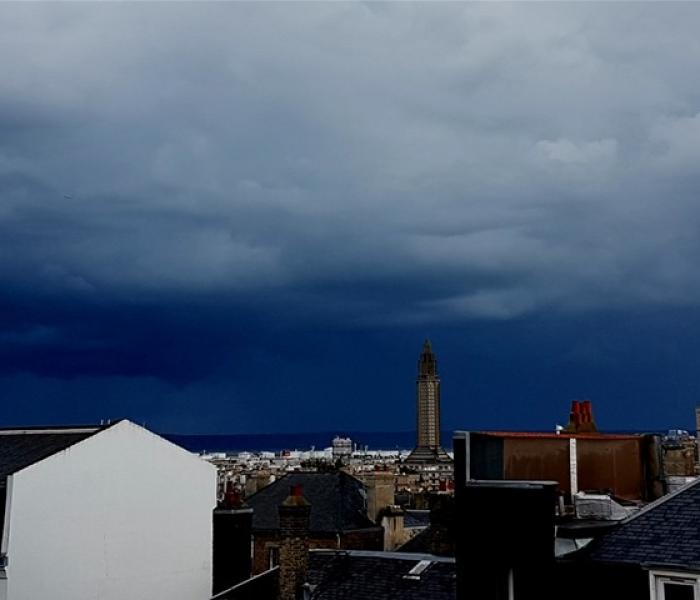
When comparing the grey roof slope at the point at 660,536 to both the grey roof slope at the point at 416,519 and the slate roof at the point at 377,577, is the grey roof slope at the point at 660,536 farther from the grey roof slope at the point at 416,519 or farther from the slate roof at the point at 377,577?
the grey roof slope at the point at 416,519

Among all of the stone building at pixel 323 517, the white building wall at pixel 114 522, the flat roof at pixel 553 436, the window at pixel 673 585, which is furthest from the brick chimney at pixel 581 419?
the stone building at pixel 323 517

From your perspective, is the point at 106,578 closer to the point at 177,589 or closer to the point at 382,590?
the point at 177,589

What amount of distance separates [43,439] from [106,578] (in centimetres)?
506

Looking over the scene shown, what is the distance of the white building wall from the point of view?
2686 cm

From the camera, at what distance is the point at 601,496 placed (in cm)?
2062

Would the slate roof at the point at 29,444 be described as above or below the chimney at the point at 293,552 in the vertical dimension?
above

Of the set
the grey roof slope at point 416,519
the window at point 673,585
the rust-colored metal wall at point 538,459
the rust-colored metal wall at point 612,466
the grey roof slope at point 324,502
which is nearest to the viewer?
the window at point 673,585

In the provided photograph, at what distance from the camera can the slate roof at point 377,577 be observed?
24.5 m

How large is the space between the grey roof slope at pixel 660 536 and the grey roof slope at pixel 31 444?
1657cm

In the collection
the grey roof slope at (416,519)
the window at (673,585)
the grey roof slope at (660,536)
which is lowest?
the grey roof slope at (416,519)

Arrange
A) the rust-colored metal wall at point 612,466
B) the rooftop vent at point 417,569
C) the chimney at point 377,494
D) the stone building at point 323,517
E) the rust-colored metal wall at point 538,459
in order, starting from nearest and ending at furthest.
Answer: the rust-colored metal wall at point 538,459
the rust-colored metal wall at point 612,466
the rooftop vent at point 417,569
the stone building at point 323,517
the chimney at point 377,494

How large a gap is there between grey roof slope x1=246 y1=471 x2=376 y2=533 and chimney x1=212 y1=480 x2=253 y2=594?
18233mm

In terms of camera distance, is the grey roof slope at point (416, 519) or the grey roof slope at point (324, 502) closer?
the grey roof slope at point (324, 502)

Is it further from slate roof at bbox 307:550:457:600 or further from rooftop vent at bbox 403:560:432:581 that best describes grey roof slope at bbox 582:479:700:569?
rooftop vent at bbox 403:560:432:581
